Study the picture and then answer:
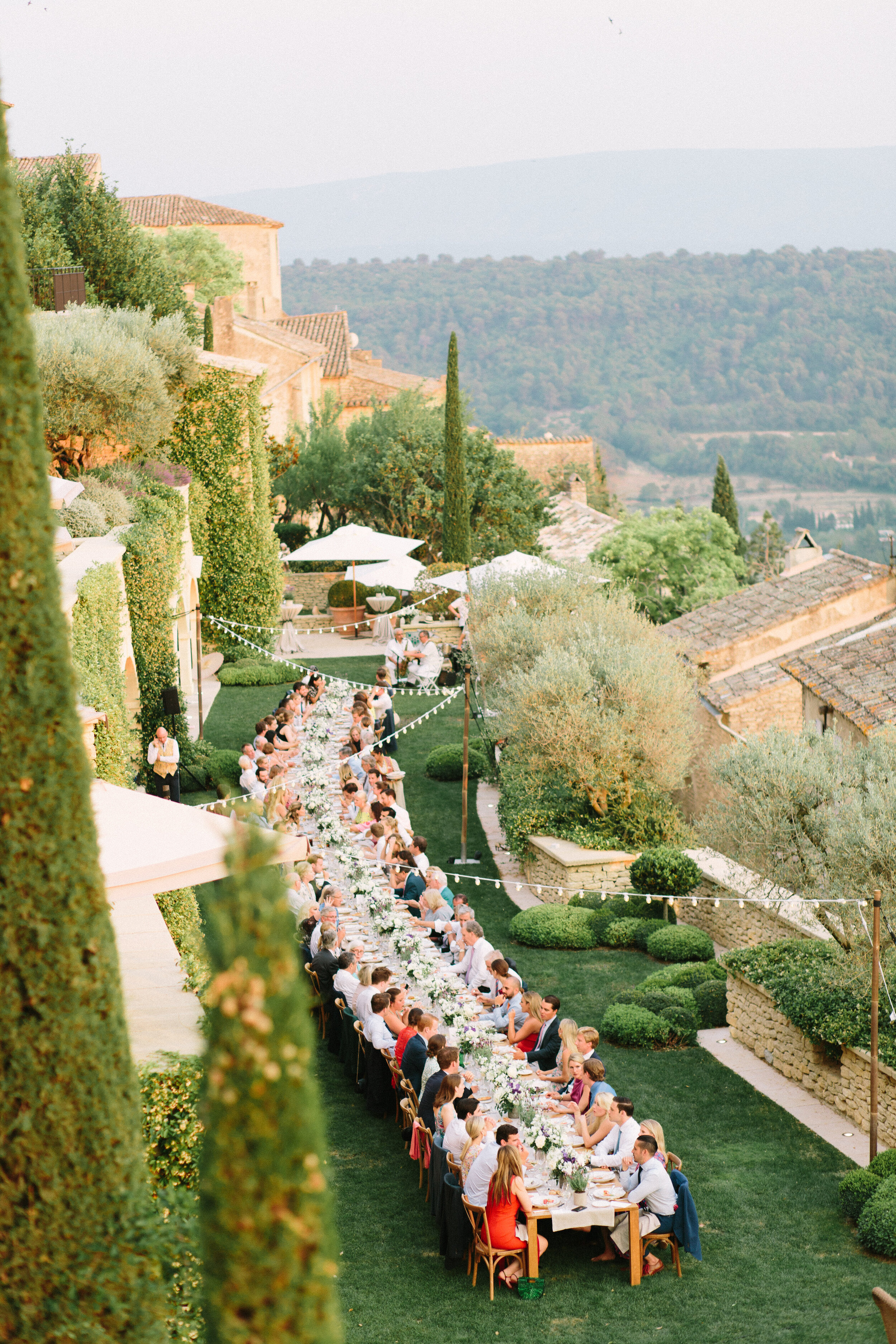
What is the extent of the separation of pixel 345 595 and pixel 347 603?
0.25 metres

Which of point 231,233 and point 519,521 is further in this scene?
point 231,233

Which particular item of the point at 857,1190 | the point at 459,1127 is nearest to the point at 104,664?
the point at 459,1127

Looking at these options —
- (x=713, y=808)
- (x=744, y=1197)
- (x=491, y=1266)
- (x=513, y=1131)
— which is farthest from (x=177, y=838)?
(x=713, y=808)

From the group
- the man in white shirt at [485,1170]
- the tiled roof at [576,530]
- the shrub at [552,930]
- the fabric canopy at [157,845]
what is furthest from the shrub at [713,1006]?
the tiled roof at [576,530]

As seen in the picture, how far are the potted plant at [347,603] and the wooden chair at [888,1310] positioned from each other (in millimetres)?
26257

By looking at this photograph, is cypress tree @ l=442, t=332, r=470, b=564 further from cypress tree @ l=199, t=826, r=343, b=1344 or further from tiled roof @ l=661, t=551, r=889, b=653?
cypress tree @ l=199, t=826, r=343, b=1344

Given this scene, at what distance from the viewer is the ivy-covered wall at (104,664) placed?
1424 centimetres

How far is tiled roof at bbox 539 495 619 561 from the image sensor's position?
50188 mm

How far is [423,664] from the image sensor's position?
2791cm

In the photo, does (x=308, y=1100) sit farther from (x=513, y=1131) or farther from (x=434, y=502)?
(x=434, y=502)

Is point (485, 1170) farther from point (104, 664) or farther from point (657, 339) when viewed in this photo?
point (657, 339)

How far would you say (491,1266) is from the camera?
8695 mm

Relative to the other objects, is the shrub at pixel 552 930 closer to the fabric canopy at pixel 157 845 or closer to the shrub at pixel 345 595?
the fabric canopy at pixel 157 845

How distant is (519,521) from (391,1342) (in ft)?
98.4
